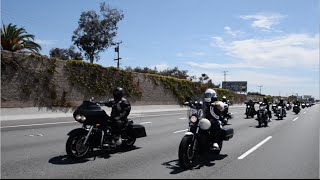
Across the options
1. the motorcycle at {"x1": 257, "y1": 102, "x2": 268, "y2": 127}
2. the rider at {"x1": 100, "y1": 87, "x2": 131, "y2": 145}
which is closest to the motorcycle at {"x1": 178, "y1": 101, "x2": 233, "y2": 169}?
the rider at {"x1": 100, "y1": 87, "x2": 131, "y2": 145}

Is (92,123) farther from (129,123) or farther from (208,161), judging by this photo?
(208,161)

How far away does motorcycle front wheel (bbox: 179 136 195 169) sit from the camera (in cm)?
838

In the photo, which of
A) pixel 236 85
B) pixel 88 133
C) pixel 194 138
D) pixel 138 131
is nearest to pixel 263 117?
pixel 138 131

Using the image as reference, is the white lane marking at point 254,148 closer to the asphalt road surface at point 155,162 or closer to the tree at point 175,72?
the asphalt road surface at point 155,162

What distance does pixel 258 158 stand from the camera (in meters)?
10.1

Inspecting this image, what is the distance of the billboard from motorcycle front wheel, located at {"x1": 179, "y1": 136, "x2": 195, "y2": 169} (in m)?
112

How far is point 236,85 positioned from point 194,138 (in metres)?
114

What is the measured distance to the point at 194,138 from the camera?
8.80 m

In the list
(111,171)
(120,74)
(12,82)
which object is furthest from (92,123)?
(120,74)

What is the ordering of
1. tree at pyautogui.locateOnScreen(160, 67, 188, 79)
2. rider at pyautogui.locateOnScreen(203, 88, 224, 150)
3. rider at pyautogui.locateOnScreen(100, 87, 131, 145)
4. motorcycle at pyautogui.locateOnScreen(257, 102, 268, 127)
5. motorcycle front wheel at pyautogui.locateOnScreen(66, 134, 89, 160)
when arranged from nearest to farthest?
motorcycle front wheel at pyautogui.locateOnScreen(66, 134, 89, 160)
rider at pyautogui.locateOnScreen(203, 88, 224, 150)
rider at pyautogui.locateOnScreen(100, 87, 131, 145)
motorcycle at pyautogui.locateOnScreen(257, 102, 268, 127)
tree at pyautogui.locateOnScreen(160, 67, 188, 79)

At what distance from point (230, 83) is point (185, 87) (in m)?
69.8

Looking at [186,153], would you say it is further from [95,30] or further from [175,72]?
[175,72]

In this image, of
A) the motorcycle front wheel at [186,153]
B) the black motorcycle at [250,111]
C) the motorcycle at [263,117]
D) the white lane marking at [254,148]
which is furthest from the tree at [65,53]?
the motorcycle front wheel at [186,153]

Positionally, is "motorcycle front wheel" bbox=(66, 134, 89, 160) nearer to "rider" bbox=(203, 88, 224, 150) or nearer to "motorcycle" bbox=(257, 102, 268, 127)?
"rider" bbox=(203, 88, 224, 150)
